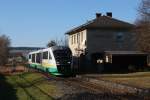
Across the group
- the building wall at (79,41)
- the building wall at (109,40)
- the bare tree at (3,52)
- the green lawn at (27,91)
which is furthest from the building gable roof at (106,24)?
the bare tree at (3,52)

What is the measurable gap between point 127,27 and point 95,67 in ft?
24.6

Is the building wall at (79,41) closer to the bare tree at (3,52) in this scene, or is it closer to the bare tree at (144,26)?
the bare tree at (144,26)

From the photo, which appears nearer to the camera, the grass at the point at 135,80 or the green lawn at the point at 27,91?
the green lawn at the point at 27,91

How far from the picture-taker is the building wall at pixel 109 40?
6437 centimetres

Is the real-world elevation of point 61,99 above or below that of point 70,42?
below

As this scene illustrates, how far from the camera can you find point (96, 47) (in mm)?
64562

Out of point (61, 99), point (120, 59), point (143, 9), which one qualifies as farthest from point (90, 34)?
point (61, 99)

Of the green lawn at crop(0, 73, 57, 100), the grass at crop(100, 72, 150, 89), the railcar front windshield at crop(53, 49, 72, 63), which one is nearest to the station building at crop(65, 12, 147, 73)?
the railcar front windshield at crop(53, 49, 72, 63)

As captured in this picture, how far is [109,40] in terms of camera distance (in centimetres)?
6531

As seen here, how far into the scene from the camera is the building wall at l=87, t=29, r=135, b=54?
211ft

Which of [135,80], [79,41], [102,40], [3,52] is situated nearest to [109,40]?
[102,40]

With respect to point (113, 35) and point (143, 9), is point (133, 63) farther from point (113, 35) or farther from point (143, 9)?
point (143, 9)

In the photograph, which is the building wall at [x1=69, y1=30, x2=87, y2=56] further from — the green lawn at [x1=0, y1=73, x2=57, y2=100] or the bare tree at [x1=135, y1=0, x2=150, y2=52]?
the green lawn at [x1=0, y1=73, x2=57, y2=100]

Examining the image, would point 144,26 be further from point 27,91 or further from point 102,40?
point 27,91
